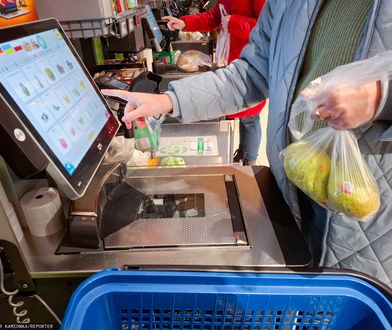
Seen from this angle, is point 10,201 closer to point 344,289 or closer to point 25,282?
point 25,282

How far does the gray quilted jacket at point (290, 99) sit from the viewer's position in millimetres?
599

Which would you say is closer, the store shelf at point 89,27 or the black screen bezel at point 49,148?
the black screen bezel at point 49,148

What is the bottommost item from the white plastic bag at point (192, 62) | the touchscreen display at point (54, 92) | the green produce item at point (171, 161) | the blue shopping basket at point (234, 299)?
the green produce item at point (171, 161)

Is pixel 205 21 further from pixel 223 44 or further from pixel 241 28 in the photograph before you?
pixel 241 28

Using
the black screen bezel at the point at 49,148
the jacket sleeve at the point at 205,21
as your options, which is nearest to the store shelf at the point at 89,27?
the black screen bezel at the point at 49,148

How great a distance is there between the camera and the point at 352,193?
1.78ft

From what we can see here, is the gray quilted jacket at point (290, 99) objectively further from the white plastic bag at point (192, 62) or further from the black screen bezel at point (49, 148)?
the white plastic bag at point (192, 62)

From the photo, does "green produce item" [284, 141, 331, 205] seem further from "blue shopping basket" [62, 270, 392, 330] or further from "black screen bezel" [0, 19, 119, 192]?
"black screen bezel" [0, 19, 119, 192]

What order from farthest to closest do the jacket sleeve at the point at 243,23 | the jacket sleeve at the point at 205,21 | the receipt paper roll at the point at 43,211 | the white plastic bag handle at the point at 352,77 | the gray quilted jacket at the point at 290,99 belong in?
the jacket sleeve at the point at 205,21 → the jacket sleeve at the point at 243,23 → the receipt paper roll at the point at 43,211 → the gray quilted jacket at the point at 290,99 → the white plastic bag handle at the point at 352,77

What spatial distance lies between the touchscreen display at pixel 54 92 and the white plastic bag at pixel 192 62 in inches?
58.4

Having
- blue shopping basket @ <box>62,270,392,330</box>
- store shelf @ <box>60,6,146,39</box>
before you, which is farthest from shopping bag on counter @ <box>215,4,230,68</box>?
blue shopping basket @ <box>62,270,392,330</box>

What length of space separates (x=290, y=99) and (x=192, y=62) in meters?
1.66

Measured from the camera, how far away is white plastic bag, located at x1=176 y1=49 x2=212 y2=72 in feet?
7.38

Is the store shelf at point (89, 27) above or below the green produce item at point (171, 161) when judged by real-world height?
above
